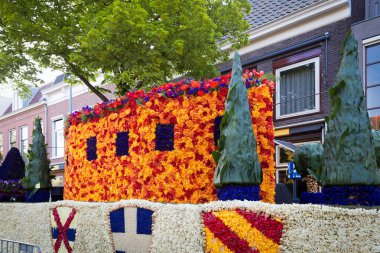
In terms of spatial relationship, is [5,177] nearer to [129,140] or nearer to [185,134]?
[129,140]

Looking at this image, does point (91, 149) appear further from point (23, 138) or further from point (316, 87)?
point (23, 138)

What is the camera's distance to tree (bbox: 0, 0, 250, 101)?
10602 millimetres

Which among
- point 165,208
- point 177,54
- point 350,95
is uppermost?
point 177,54

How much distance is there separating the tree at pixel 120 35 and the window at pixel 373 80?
467 cm

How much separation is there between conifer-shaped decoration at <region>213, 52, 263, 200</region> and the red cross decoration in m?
3.62

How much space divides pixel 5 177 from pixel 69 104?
16.3 meters

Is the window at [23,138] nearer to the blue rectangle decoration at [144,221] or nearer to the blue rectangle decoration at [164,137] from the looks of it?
the blue rectangle decoration at [164,137]

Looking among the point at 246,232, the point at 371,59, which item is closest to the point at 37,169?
the point at 246,232

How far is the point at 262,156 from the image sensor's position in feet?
24.3

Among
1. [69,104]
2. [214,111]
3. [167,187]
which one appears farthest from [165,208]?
[69,104]

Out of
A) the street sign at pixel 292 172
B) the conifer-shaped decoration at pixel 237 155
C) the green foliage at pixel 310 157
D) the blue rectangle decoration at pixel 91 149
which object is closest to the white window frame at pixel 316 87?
the street sign at pixel 292 172

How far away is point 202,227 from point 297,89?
11350mm

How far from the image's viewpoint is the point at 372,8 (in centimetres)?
1458

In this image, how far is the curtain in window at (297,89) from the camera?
16.1 meters
